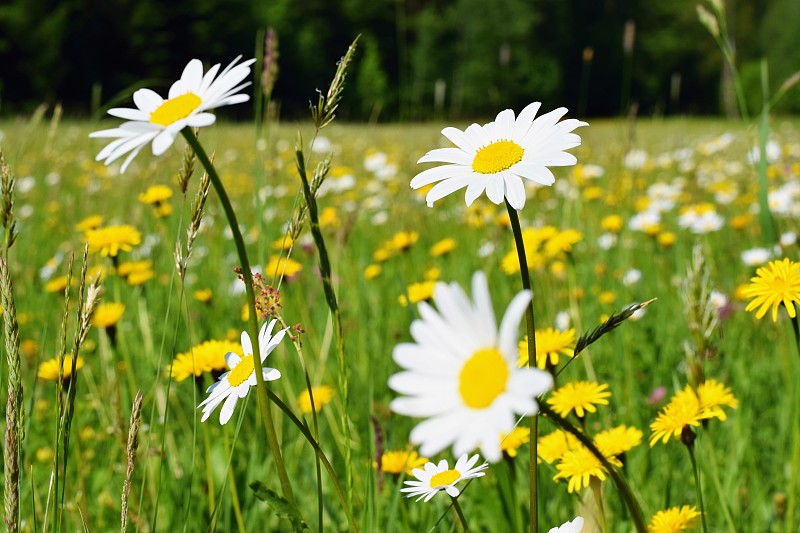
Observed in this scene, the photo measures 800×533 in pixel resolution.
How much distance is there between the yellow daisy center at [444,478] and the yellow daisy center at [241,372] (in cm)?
21

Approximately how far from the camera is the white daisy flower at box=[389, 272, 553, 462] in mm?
313

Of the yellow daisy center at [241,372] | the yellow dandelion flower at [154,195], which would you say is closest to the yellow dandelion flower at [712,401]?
the yellow daisy center at [241,372]

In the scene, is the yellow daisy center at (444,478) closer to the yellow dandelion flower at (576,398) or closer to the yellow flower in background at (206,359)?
the yellow dandelion flower at (576,398)

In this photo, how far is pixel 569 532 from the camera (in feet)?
1.90

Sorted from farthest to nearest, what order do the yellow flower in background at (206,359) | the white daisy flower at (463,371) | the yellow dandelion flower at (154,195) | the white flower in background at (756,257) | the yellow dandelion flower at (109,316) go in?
the white flower in background at (756,257)
the yellow dandelion flower at (154,195)
the yellow dandelion flower at (109,316)
the yellow flower in background at (206,359)
the white daisy flower at (463,371)

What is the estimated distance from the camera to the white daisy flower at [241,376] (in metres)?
0.55

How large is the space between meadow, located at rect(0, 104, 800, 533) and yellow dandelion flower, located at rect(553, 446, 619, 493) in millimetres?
17

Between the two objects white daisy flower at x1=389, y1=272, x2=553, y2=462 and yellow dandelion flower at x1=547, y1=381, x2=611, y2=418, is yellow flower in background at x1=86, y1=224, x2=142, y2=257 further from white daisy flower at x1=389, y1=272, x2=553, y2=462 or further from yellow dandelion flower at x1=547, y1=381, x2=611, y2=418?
white daisy flower at x1=389, y1=272, x2=553, y2=462

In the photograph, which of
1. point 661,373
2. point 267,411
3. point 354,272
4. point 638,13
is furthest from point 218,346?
point 638,13

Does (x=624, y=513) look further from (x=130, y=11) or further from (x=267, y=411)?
(x=130, y=11)

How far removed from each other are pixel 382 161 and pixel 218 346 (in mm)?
3381


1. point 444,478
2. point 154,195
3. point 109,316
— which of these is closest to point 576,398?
point 444,478

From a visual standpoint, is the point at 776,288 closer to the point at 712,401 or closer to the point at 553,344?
the point at 712,401

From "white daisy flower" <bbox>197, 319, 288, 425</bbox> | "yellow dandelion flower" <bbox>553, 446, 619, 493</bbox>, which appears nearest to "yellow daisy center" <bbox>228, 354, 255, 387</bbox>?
"white daisy flower" <bbox>197, 319, 288, 425</bbox>
